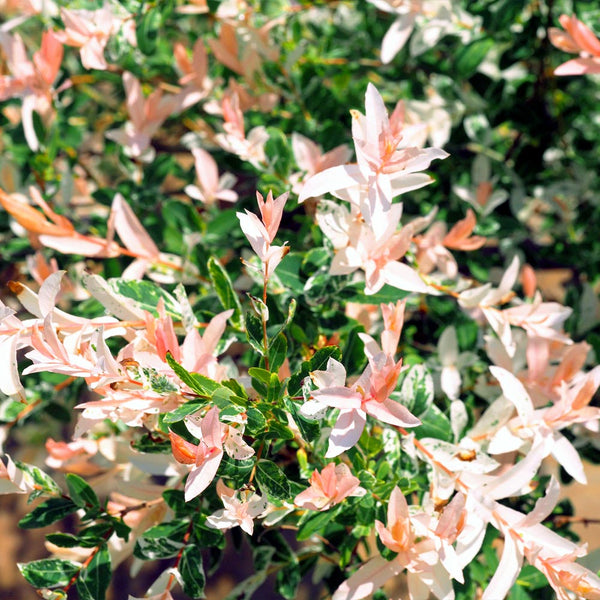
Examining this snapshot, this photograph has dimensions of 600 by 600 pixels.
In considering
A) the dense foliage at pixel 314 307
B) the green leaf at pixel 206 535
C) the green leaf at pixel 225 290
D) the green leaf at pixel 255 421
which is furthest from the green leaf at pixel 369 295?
the green leaf at pixel 206 535

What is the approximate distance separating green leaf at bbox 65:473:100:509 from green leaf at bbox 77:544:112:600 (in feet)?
0.21

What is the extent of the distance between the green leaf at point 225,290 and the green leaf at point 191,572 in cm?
32

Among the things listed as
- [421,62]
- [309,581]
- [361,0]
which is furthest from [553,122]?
[309,581]

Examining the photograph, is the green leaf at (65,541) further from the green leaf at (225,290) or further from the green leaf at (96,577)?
the green leaf at (225,290)

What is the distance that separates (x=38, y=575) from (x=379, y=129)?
29.2 inches

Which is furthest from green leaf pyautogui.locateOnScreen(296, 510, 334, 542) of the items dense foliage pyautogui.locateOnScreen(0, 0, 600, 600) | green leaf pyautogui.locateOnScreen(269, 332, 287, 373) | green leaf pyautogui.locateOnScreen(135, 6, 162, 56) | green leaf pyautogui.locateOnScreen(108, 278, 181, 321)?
green leaf pyautogui.locateOnScreen(135, 6, 162, 56)

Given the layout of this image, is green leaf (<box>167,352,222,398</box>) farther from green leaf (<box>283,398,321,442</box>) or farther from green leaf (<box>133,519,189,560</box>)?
green leaf (<box>133,519,189,560</box>)

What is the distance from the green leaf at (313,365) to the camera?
73 centimetres

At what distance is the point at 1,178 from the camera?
52.4 inches

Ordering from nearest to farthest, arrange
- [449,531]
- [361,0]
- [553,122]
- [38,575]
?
[449,531], [38,575], [361,0], [553,122]

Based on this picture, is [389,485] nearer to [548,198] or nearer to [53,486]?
[53,486]

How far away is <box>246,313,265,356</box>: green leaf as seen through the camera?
0.76m

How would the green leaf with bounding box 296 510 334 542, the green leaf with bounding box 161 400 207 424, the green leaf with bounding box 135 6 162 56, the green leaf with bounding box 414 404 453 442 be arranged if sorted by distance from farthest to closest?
the green leaf with bounding box 135 6 162 56 < the green leaf with bounding box 414 404 453 442 < the green leaf with bounding box 296 510 334 542 < the green leaf with bounding box 161 400 207 424

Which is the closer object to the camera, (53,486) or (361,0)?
(53,486)
